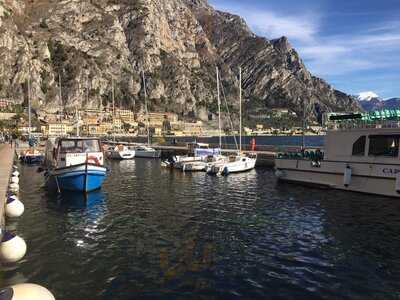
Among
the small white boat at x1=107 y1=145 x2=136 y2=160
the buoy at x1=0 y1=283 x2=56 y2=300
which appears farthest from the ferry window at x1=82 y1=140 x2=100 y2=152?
the small white boat at x1=107 y1=145 x2=136 y2=160

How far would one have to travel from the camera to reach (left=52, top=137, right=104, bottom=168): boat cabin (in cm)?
3600

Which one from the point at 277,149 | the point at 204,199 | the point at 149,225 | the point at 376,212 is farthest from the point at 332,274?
the point at 277,149

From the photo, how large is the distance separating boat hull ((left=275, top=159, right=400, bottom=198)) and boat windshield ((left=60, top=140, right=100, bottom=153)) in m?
18.8

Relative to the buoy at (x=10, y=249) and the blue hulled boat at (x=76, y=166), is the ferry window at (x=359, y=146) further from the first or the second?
the buoy at (x=10, y=249)

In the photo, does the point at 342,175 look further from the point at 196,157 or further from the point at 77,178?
the point at 196,157

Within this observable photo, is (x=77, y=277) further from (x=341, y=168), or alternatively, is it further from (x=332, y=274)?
(x=341, y=168)

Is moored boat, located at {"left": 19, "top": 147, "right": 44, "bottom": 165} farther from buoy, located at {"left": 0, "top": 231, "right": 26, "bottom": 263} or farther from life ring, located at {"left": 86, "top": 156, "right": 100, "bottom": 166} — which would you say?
buoy, located at {"left": 0, "top": 231, "right": 26, "bottom": 263}

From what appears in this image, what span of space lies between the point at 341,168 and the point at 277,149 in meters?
31.7

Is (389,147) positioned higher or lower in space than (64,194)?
higher

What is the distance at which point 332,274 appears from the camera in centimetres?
1570

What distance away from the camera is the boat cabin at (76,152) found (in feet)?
118

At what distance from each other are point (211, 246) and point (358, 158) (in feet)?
64.1

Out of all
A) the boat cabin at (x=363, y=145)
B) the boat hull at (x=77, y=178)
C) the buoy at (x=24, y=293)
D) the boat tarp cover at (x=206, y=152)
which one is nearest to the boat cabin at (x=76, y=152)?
the boat hull at (x=77, y=178)

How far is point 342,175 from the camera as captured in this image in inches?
1391
